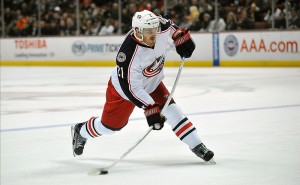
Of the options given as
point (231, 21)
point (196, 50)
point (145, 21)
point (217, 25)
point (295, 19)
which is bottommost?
point (196, 50)

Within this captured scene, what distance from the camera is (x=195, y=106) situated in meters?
8.77

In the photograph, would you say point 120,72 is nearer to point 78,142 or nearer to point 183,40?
point 183,40

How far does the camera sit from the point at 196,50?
1702 centimetres

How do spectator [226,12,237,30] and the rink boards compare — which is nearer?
the rink boards

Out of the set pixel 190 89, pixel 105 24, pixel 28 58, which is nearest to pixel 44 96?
pixel 190 89

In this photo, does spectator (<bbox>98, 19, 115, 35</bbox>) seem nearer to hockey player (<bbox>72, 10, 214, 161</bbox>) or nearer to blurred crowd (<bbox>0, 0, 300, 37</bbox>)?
blurred crowd (<bbox>0, 0, 300, 37</bbox>)

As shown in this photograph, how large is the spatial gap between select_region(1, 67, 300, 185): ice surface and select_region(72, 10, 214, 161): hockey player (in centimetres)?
22

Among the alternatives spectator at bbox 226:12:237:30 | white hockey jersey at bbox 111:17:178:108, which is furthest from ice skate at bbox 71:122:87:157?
spectator at bbox 226:12:237:30

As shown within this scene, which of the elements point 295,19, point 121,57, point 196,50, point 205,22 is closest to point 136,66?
point 121,57

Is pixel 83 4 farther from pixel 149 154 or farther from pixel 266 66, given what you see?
pixel 149 154

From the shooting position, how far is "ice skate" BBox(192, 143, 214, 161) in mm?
4777

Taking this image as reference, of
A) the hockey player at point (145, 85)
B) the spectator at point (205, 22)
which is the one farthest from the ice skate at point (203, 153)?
the spectator at point (205, 22)

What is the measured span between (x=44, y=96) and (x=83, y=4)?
28.1 ft

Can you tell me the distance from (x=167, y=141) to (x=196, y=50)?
11084 millimetres
